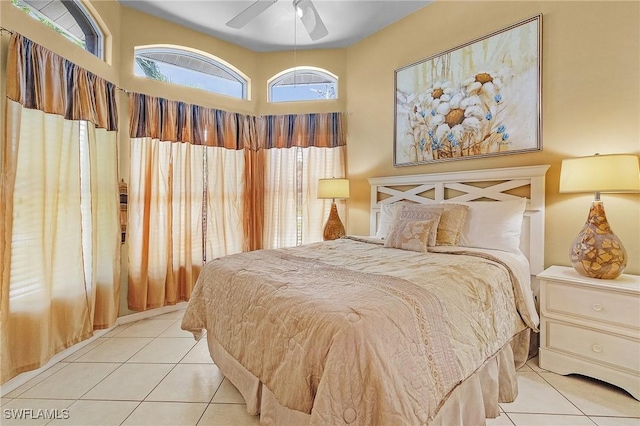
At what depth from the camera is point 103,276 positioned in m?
2.73

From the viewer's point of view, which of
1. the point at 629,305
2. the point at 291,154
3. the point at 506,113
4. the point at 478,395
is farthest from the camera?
the point at 291,154

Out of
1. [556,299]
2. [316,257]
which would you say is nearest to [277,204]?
[316,257]

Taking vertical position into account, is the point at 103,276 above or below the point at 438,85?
below

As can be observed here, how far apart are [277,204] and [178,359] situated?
85.0 inches

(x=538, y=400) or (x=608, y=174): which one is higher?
(x=608, y=174)

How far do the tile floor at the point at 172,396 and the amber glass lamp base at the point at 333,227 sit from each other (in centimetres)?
184

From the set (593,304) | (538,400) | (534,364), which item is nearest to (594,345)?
(593,304)

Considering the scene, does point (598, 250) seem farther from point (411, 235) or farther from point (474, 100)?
point (474, 100)

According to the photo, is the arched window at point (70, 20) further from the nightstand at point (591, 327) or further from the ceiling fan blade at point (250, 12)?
the nightstand at point (591, 327)

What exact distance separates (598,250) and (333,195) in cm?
233

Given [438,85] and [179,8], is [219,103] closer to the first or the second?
[179,8]

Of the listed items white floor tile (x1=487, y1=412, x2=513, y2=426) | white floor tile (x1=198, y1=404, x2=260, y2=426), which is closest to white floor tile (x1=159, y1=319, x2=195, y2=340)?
white floor tile (x1=198, y1=404, x2=260, y2=426)

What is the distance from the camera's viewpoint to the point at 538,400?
5.82ft

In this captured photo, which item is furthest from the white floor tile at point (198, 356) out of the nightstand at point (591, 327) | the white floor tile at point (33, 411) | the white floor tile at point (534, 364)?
the nightstand at point (591, 327)
